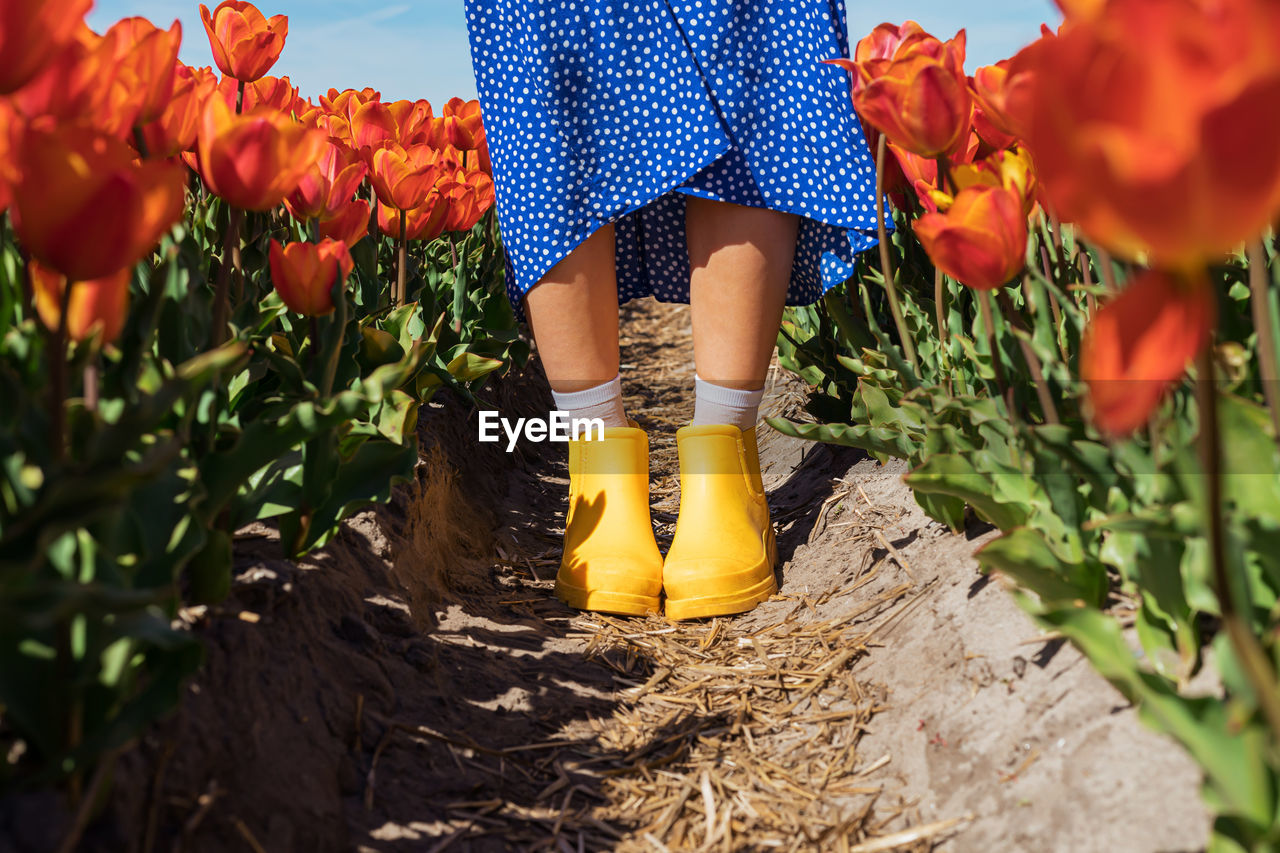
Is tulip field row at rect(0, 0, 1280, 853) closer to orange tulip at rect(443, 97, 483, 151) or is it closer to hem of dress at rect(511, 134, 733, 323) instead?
hem of dress at rect(511, 134, 733, 323)

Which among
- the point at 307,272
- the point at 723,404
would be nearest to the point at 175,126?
the point at 307,272

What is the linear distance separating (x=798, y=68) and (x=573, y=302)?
0.58 m

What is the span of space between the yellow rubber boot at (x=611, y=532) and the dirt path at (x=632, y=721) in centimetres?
5

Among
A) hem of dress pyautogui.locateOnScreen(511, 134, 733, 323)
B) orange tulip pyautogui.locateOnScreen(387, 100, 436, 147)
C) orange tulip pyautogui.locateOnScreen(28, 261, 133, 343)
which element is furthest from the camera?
orange tulip pyautogui.locateOnScreen(387, 100, 436, 147)

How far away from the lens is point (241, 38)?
2.12 metres

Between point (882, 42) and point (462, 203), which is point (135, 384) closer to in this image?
point (882, 42)

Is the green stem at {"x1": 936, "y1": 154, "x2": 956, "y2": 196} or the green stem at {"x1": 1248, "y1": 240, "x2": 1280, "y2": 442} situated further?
the green stem at {"x1": 936, "y1": 154, "x2": 956, "y2": 196}

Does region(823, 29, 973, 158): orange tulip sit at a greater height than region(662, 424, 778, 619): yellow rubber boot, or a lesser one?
greater

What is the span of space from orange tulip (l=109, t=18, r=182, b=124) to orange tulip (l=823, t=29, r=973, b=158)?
0.75 m

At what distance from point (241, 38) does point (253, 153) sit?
1.26 m

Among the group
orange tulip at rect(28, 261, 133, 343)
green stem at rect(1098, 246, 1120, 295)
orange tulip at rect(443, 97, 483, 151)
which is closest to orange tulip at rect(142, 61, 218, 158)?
A: orange tulip at rect(28, 261, 133, 343)

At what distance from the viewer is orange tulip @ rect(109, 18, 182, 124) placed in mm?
944

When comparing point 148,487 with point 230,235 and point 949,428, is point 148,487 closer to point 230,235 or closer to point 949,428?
point 230,235

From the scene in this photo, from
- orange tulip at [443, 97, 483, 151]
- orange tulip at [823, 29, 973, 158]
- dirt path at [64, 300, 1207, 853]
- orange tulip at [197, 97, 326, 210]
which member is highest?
orange tulip at [443, 97, 483, 151]
